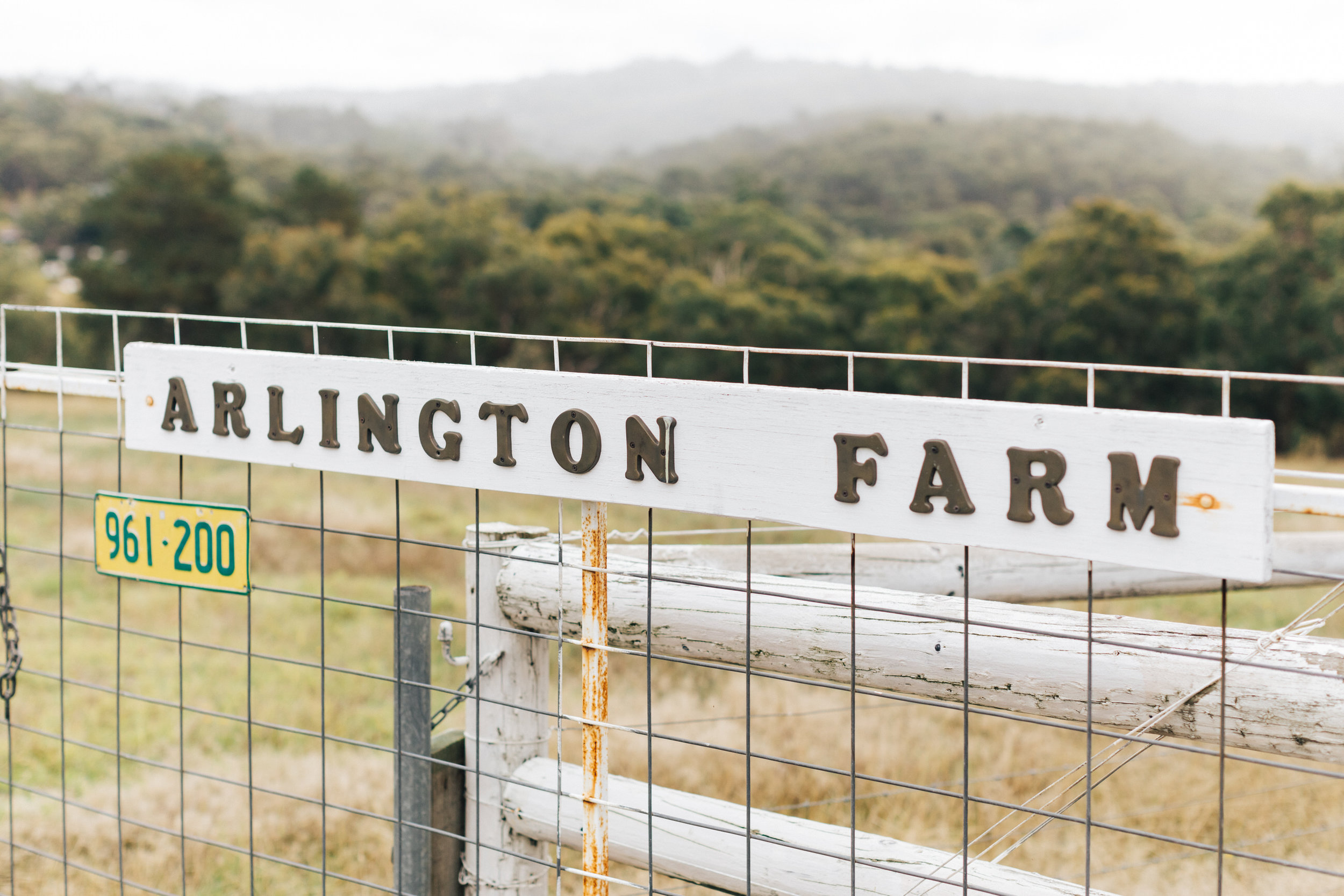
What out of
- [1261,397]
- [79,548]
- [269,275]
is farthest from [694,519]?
[269,275]

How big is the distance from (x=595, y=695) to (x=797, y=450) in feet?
2.28

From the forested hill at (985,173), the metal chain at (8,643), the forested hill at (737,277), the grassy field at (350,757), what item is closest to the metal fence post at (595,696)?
the grassy field at (350,757)

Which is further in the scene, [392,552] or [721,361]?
[721,361]

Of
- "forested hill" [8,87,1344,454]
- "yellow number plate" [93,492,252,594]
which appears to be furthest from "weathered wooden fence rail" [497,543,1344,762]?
"forested hill" [8,87,1344,454]

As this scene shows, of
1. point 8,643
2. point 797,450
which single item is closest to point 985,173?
point 8,643

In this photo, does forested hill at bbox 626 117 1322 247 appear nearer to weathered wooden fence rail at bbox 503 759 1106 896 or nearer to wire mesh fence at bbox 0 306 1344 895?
wire mesh fence at bbox 0 306 1344 895

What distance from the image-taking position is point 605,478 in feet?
6.99

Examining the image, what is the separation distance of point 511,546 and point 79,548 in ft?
31.8

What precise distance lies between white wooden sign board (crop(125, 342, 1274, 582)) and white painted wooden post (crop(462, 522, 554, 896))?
0.56 metres

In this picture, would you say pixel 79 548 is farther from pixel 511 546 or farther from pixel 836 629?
pixel 836 629

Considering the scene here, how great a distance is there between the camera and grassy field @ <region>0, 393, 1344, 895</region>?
433 centimetres

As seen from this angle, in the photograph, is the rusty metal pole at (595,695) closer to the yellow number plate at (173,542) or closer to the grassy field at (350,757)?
the grassy field at (350,757)

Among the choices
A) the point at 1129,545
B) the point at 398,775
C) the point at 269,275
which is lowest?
the point at 398,775

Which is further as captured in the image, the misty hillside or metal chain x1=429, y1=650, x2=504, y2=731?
the misty hillside
